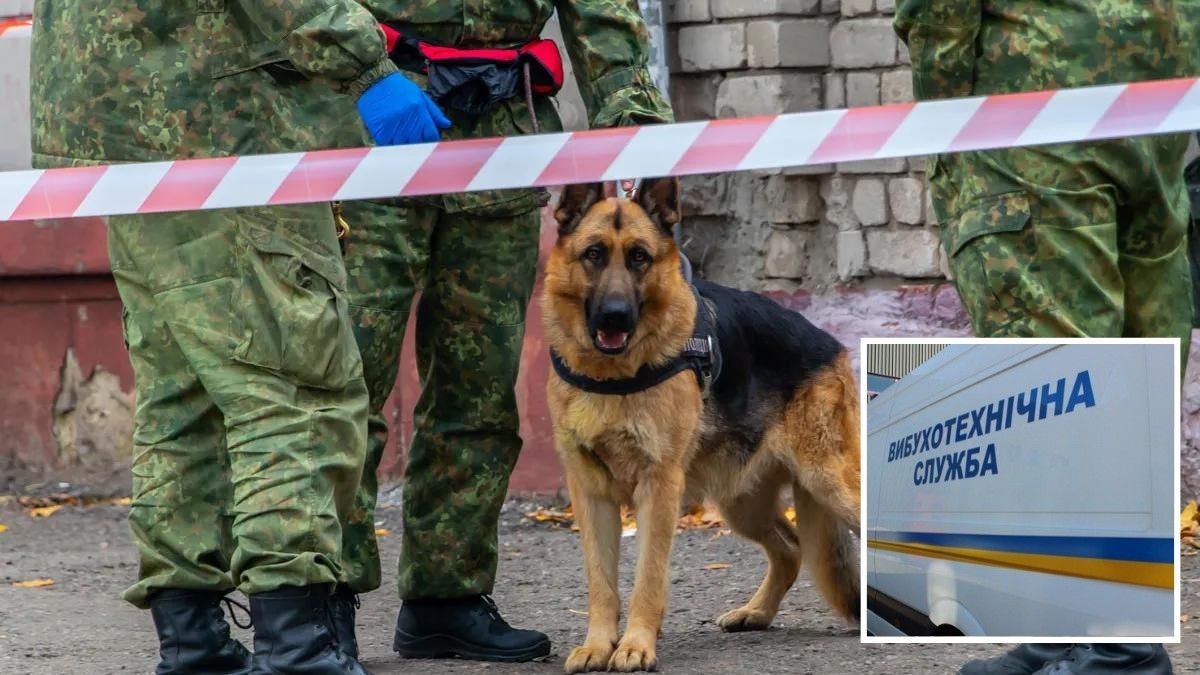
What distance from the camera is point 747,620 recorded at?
501 cm

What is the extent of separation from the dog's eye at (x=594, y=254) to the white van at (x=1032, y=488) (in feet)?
4.77

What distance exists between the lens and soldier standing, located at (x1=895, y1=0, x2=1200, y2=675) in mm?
3518

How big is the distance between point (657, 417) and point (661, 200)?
0.57 metres

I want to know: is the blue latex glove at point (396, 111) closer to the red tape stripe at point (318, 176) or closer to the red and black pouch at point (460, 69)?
the red tape stripe at point (318, 176)

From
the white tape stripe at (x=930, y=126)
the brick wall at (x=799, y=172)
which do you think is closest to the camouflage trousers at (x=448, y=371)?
the white tape stripe at (x=930, y=126)

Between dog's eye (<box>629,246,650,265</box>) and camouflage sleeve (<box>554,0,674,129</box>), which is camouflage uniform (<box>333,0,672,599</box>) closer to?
camouflage sleeve (<box>554,0,674,129</box>)

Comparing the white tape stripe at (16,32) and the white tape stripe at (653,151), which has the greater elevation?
the white tape stripe at (16,32)

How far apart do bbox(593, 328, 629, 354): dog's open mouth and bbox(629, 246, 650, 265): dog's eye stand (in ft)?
0.69

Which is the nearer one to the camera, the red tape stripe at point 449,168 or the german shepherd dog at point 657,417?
the red tape stripe at point 449,168

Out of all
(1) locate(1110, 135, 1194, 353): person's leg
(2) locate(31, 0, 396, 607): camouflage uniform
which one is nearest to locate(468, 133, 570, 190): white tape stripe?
(2) locate(31, 0, 396, 607): camouflage uniform

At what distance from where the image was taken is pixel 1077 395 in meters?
3.06

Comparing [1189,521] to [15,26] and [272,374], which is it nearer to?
[272,374]

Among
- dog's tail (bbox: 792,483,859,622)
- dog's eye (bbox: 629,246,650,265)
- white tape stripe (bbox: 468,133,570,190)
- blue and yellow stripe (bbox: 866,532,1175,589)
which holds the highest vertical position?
white tape stripe (bbox: 468,133,570,190)

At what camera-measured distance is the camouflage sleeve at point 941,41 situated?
3.56 m
